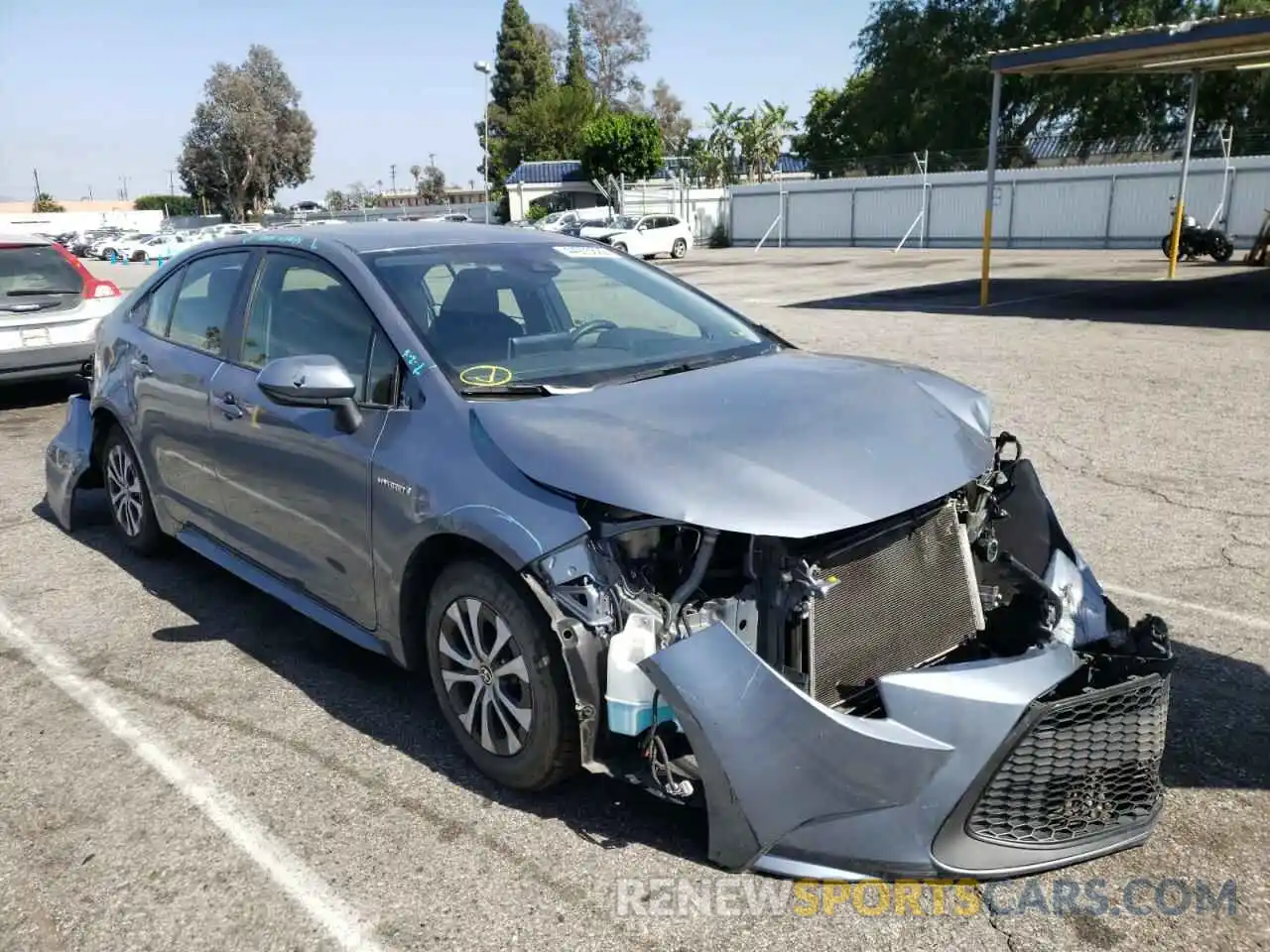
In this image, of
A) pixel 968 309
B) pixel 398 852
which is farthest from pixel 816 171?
pixel 398 852

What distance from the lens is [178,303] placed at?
16.0 feet

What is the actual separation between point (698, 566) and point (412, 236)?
216cm

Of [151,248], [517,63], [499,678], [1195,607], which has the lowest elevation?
[151,248]

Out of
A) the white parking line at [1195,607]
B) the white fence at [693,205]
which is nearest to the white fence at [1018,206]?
the white fence at [693,205]

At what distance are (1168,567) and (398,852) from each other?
3.85 metres

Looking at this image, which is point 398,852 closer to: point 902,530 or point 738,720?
point 738,720

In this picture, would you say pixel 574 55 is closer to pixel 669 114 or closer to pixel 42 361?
pixel 669 114

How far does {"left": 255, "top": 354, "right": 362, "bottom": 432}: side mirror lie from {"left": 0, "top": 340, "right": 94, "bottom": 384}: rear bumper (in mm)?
6915

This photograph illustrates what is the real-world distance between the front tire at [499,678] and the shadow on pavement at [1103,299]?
12753mm

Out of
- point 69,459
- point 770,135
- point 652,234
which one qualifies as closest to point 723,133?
point 770,135

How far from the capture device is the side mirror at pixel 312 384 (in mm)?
3291

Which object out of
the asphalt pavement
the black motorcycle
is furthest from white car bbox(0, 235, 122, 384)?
the black motorcycle

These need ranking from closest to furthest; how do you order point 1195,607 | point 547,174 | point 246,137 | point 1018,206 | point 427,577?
1. point 427,577
2. point 1195,607
3. point 1018,206
4. point 547,174
5. point 246,137

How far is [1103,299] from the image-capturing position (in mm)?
16641
